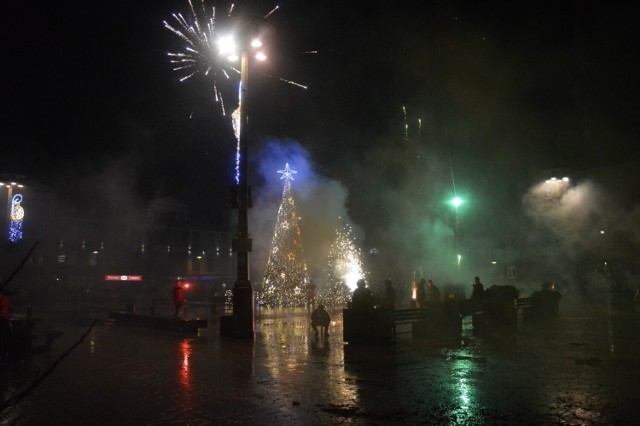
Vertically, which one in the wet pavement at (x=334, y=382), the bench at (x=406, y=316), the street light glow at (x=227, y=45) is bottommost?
the wet pavement at (x=334, y=382)

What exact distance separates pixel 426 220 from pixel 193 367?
88.8 ft

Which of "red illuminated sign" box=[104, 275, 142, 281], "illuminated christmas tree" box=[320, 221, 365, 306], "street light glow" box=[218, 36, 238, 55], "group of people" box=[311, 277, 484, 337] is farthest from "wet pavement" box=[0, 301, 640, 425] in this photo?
"red illuminated sign" box=[104, 275, 142, 281]

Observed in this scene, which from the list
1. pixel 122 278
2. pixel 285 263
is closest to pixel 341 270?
pixel 285 263

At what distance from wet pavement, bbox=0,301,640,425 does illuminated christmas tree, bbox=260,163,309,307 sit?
1245 centimetres

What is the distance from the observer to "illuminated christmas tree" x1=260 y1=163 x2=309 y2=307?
24.2 meters

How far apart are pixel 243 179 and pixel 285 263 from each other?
1261cm

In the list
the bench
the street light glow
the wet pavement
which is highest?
Answer: the street light glow

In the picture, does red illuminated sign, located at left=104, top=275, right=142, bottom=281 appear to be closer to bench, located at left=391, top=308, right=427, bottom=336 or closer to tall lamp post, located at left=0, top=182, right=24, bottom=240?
tall lamp post, located at left=0, top=182, right=24, bottom=240

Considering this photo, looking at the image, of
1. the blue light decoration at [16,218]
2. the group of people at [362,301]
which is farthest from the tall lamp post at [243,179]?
the blue light decoration at [16,218]

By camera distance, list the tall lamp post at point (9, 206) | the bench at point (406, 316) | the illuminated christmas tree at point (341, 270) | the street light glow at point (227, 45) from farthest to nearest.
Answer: the tall lamp post at point (9, 206) < the illuminated christmas tree at point (341, 270) < the street light glow at point (227, 45) < the bench at point (406, 316)

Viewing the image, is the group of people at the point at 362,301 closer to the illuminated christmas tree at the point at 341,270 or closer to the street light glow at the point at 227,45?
the street light glow at the point at 227,45

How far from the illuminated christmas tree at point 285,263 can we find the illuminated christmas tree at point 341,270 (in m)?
3.66

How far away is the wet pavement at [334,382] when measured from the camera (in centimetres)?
524

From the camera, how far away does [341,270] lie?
30.5m
